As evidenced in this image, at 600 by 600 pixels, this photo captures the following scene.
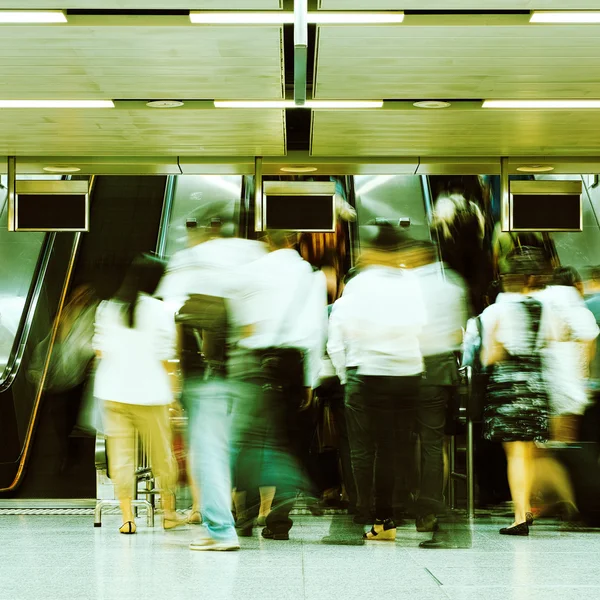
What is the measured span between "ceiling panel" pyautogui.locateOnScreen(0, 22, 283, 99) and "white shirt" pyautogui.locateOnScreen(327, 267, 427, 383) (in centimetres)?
151

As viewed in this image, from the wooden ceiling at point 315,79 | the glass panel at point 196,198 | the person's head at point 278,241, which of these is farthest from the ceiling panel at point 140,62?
the glass panel at point 196,198

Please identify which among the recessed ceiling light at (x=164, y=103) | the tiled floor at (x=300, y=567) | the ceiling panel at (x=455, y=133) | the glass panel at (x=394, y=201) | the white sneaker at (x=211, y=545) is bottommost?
the tiled floor at (x=300, y=567)

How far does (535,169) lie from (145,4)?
489 centimetres

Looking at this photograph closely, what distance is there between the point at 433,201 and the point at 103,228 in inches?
185

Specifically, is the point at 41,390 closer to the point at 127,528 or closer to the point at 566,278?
the point at 127,528

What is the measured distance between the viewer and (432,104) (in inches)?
253

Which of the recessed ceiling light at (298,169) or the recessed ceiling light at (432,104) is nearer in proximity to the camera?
the recessed ceiling light at (432,104)

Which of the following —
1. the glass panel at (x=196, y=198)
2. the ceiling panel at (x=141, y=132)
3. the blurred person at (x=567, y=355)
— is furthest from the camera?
the glass panel at (x=196, y=198)

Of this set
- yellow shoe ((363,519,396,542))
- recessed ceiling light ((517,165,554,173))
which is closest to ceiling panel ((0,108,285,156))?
recessed ceiling light ((517,165,554,173))

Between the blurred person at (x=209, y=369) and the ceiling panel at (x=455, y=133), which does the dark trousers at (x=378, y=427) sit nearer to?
the blurred person at (x=209, y=369)

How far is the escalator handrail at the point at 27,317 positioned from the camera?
8.49 m

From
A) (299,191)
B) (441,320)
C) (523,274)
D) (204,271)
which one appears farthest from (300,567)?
(299,191)

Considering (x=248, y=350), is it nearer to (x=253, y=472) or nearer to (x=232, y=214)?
(x=253, y=472)

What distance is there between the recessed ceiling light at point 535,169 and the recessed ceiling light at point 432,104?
2.16 metres
